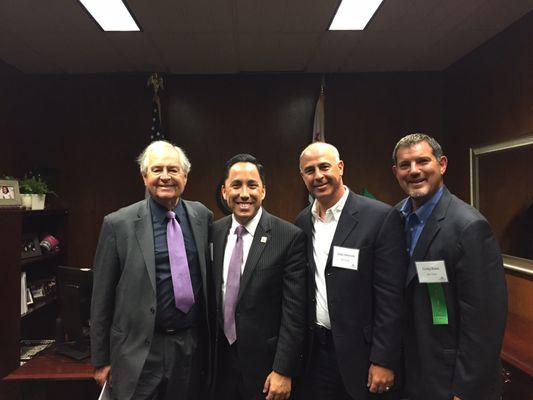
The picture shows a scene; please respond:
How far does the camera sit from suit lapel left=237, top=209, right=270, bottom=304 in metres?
1.78

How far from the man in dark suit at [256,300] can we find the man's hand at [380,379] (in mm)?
358

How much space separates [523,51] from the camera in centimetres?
303

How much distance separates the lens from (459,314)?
1612 millimetres

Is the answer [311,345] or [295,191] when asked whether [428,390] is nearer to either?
[311,345]

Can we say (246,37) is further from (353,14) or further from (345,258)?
(345,258)

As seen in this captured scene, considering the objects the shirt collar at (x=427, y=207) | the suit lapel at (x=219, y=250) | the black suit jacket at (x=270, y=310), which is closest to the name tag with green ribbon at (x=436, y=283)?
the shirt collar at (x=427, y=207)

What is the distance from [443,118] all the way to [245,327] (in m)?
3.98

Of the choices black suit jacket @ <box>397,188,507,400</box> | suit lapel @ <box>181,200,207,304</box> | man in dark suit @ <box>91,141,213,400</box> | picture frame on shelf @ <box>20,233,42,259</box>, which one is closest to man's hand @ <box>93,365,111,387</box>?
man in dark suit @ <box>91,141,213,400</box>

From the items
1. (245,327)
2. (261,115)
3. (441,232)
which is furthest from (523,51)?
(245,327)

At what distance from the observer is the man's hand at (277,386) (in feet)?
5.64

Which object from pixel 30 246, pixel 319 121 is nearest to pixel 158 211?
pixel 30 246

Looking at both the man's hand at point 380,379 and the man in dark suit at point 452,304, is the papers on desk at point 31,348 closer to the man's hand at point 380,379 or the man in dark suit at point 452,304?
the man's hand at point 380,379

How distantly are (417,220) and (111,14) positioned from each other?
9.46ft

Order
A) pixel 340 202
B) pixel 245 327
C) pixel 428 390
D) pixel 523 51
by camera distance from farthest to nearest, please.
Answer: pixel 523 51 < pixel 340 202 < pixel 245 327 < pixel 428 390
